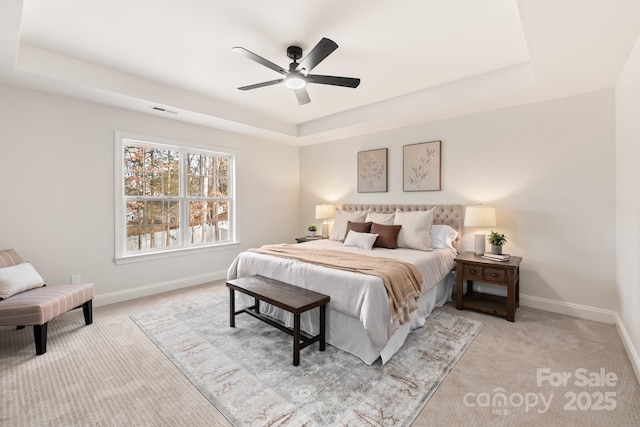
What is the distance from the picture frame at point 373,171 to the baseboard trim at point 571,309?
2.44 meters

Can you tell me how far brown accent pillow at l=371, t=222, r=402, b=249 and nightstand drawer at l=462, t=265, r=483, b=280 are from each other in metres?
0.87

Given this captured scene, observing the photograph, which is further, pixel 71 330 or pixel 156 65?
pixel 156 65

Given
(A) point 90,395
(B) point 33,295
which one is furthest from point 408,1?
(B) point 33,295

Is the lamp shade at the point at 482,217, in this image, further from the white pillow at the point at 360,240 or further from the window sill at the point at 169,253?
the window sill at the point at 169,253

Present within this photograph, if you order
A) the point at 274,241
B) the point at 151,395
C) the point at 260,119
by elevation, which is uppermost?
the point at 260,119

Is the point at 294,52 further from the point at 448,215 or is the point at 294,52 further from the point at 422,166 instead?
the point at 448,215

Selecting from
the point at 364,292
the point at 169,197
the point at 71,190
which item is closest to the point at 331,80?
the point at 364,292

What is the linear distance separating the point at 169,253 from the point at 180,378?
2520 mm

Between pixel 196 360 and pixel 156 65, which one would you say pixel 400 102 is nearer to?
pixel 156 65

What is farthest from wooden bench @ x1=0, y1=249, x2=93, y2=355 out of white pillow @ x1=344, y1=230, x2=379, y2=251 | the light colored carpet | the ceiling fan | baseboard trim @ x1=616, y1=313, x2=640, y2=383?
baseboard trim @ x1=616, y1=313, x2=640, y2=383

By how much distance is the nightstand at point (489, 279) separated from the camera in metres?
3.06

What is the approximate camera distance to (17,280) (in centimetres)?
265

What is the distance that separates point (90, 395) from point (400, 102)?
4.34 metres

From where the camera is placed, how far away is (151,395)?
1.93 meters
